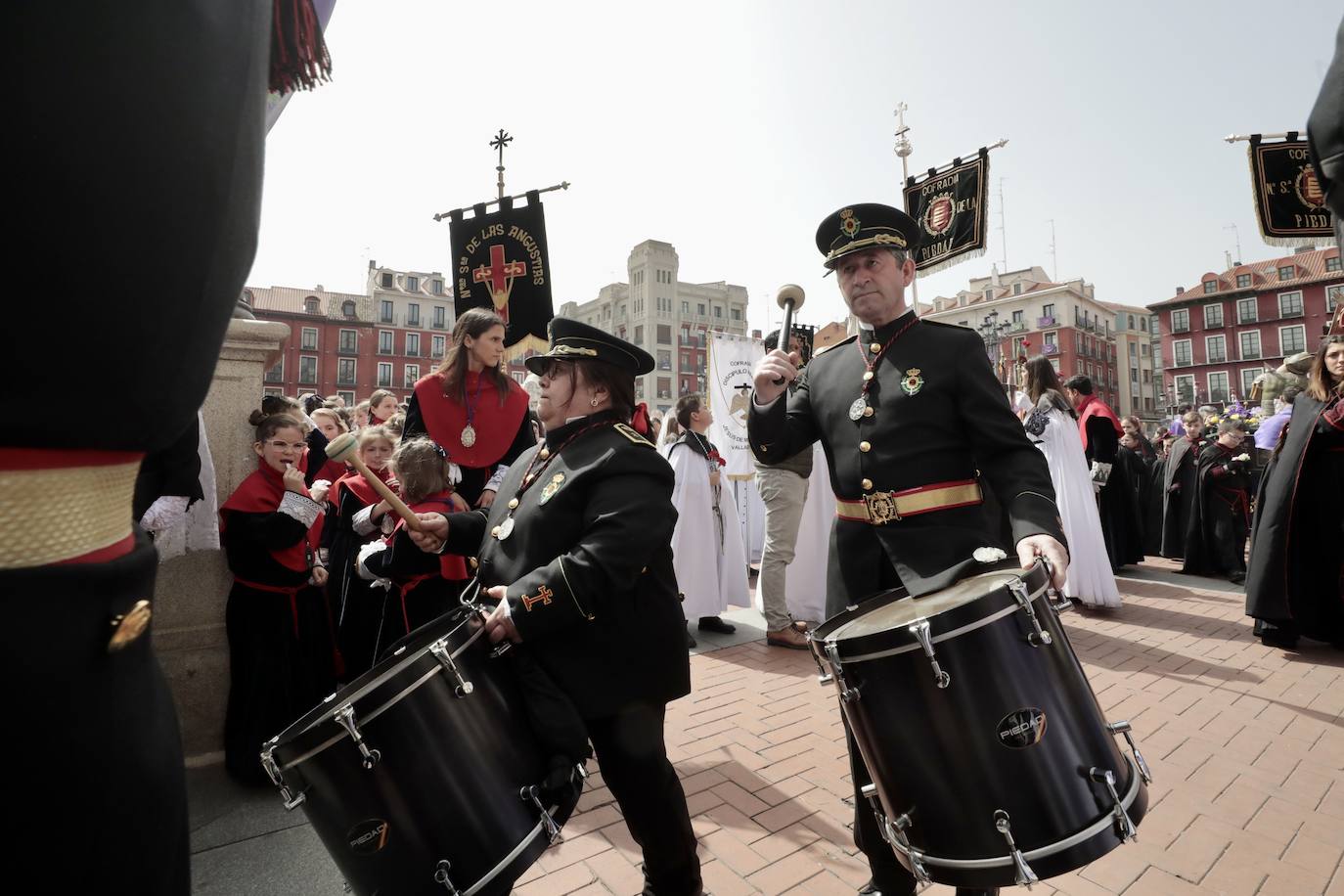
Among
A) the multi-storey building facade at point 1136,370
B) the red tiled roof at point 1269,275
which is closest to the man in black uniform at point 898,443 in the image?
the red tiled roof at point 1269,275

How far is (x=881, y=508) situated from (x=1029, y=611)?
0.70 m

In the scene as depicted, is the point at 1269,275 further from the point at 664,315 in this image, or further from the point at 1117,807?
the point at 1117,807

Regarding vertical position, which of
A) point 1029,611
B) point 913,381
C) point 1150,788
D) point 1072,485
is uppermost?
point 913,381

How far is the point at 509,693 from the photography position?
1914 millimetres

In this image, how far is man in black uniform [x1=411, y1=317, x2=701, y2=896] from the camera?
6.48 ft

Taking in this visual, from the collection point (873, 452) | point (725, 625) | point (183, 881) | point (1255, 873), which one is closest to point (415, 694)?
point (183, 881)

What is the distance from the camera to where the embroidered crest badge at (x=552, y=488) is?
219 centimetres

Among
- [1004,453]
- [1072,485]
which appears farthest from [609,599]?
[1072,485]

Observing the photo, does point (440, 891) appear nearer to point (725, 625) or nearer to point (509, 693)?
point (509, 693)

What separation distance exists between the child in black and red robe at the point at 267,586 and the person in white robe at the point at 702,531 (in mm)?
3040

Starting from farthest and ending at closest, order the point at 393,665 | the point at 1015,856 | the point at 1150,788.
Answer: the point at 1150,788
the point at 393,665
the point at 1015,856

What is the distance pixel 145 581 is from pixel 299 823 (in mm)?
2903

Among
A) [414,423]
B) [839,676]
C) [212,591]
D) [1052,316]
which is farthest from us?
[1052,316]

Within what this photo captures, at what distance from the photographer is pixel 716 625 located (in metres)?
6.41
